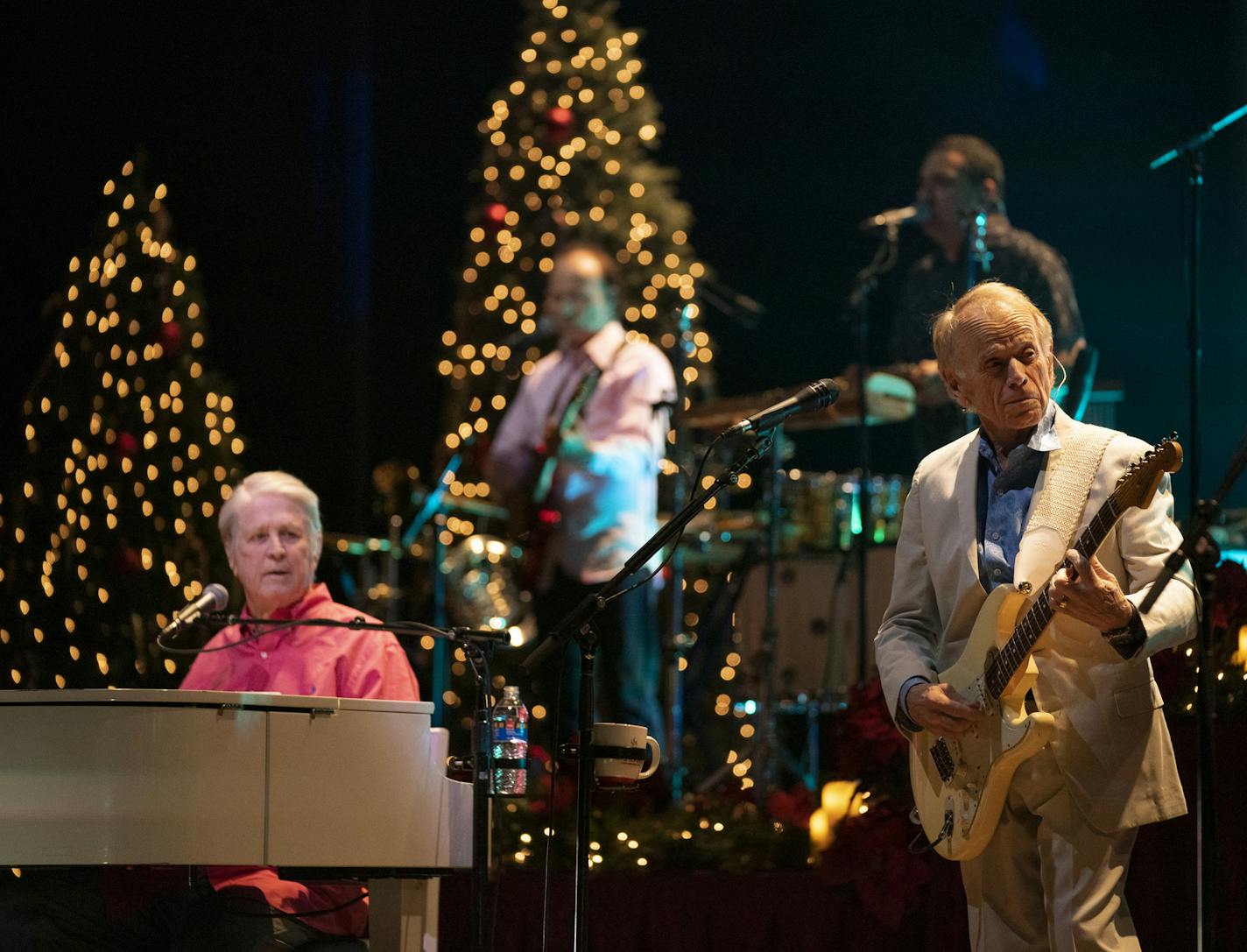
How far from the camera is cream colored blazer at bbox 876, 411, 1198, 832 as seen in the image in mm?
2939

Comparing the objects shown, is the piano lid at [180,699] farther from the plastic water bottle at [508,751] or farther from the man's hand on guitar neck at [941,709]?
the man's hand on guitar neck at [941,709]

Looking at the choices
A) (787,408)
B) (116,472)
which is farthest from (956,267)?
(116,472)

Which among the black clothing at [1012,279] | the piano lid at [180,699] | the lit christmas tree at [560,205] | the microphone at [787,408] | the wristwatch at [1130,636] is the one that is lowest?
the piano lid at [180,699]

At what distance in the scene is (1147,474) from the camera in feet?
9.15

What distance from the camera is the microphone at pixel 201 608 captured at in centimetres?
375

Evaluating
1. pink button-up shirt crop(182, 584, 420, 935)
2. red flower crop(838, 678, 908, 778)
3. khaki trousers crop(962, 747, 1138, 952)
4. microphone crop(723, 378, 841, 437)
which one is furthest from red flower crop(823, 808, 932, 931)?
microphone crop(723, 378, 841, 437)

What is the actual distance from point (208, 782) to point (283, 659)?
38.9 inches

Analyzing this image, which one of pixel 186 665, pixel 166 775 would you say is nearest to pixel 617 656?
pixel 186 665

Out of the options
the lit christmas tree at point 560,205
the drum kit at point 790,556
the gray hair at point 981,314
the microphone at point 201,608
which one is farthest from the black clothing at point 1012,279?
the lit christmas tree at point 560,205

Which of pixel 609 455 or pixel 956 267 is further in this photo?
pixel 609 455

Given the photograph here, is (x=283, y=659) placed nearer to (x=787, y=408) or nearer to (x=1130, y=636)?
(x=787, y=408)

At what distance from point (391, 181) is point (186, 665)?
4.04 m

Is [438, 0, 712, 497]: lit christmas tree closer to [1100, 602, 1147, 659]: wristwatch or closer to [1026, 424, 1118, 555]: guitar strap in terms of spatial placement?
[1026, 424, 1118, 555]: guitar strap

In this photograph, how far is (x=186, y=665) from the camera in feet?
24.2
